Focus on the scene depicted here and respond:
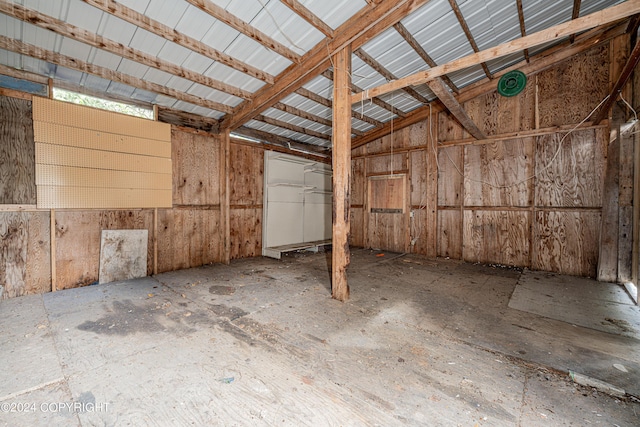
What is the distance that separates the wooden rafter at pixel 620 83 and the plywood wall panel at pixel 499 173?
2.87ft

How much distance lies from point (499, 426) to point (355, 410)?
758 mm

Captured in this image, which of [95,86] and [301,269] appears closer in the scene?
[95,86]

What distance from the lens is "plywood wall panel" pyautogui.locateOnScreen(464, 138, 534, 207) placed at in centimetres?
472

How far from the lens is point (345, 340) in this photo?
223cm

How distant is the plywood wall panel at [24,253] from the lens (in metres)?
3.07

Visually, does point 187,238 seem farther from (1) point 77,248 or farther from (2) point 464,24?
(2) point 464,24

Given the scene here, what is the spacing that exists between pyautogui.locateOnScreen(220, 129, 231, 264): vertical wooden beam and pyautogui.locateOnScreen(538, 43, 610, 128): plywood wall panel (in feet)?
18.8

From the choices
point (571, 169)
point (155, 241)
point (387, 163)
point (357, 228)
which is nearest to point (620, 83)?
point (571, 169)

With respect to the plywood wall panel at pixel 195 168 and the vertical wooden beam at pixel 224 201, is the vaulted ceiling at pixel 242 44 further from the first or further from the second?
the vertical wooden beam at pixel 224 201

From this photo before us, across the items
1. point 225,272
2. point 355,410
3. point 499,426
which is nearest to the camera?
point 499,426

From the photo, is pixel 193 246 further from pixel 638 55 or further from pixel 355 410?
pixel 638 55

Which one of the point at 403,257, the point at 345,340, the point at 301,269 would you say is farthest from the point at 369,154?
the point at 345,340

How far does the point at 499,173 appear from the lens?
196 inches

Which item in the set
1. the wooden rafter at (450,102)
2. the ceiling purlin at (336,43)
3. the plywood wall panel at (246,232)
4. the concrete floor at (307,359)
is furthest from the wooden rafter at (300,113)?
the concrete floor at (307,359)
